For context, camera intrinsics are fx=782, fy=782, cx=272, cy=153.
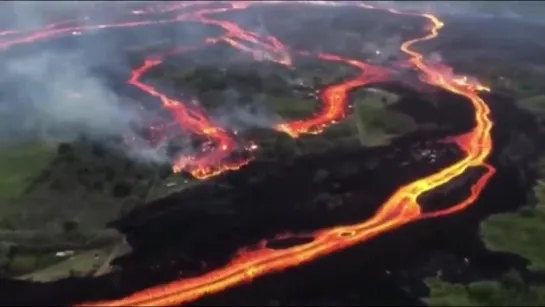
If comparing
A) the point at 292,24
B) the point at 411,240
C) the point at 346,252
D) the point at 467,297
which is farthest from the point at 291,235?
the point at 292,24

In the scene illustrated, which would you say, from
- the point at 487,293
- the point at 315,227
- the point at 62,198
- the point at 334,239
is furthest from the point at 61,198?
the point at 487,293

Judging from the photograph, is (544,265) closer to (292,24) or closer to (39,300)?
(39,300)

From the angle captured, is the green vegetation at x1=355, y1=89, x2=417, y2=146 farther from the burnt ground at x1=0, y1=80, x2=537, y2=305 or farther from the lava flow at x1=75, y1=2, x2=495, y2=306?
the lava flow at x1=75, y1=2, x2=495, y2=306

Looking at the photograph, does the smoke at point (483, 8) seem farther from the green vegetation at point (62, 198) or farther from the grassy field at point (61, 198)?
the grassy field at point (61, 198)

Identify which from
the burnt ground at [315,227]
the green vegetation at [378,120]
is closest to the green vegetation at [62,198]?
the burnt ground at [315,227]

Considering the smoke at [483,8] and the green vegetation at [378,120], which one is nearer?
the green vegetation at [378,120]

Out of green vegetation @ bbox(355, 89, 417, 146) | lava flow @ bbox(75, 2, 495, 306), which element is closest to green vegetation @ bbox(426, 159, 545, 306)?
lava flow @ bbox(75, 2, 495, 306)
